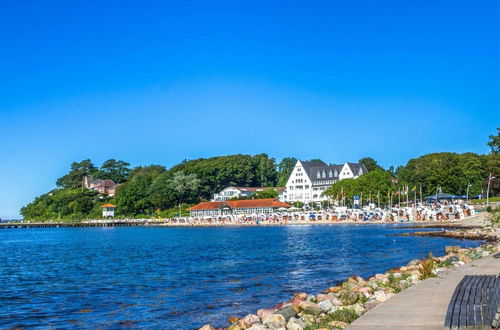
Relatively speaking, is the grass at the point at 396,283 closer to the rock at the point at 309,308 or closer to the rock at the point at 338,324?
the rock at the point at 309,308

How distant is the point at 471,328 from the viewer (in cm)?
740

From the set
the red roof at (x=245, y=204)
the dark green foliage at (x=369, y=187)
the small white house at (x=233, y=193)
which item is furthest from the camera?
→ the small white house at (x=233, y=193)

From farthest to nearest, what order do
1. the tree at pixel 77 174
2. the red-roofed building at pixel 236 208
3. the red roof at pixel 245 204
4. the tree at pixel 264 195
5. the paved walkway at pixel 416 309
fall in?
the tree at pixel 77 174
the tree at pixel 264 195
the red-roofed building at pixel 236 208
the red roof at pixel 245 204
the paved walkway at pixel 416 309

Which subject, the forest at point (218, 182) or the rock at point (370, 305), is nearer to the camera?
the rock at point (370, 305)

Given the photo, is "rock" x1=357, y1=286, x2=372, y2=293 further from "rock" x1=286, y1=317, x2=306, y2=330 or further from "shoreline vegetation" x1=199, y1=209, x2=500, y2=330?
"rock" x1=286, y1=317, x2=306, y2=330

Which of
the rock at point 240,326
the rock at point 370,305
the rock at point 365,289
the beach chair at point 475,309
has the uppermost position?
the beach chair at point 475,309

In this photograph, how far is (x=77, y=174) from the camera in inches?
7357

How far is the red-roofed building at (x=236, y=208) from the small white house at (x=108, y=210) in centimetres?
3056

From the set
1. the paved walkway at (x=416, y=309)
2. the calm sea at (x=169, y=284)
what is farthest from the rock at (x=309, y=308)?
the calm sea at (x=169, y=284)

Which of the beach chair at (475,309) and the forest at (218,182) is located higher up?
the forest at (218,182)

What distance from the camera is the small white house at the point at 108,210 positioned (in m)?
141

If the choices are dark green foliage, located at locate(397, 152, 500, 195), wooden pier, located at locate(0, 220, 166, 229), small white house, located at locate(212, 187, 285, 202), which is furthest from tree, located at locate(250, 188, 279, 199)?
dark green foliage, located at locate(397, 152, 500, 195)

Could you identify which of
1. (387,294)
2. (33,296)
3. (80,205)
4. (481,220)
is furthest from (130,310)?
(80,205)

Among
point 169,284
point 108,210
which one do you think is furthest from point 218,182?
point 169,284
